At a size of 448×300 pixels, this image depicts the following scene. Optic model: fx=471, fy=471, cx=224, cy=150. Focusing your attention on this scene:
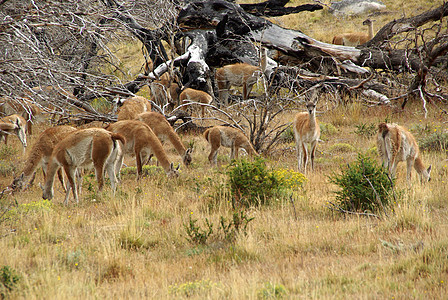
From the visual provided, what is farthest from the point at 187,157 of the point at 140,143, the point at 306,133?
the point at 306,133

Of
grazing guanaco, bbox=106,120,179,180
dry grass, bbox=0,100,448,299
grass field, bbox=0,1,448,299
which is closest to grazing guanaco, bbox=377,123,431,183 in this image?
grass field, bbox=0,1,448,299

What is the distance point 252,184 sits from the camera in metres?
8.02

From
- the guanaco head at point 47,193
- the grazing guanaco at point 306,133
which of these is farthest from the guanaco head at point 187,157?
the guanaco head at point 47,193

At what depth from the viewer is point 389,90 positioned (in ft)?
53.7

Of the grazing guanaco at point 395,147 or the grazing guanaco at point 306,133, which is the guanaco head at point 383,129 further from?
the grazing guanaco at point 306,133

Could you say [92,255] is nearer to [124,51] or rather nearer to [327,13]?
[124,51]

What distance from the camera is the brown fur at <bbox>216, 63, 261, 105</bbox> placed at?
18000 millimetres

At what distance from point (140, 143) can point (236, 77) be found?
8.55 metres

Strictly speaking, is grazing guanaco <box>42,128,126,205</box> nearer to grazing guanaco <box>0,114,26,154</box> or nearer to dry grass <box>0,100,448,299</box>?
dry grass <box>0,100,448,299</box>

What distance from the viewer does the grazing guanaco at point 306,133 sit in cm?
1062

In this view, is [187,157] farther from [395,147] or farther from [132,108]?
[395,147]

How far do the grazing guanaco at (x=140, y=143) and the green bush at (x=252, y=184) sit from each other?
2.43 meters

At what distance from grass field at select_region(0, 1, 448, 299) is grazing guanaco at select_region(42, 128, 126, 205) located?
1.69ft

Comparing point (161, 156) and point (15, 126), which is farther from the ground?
point (15, 126)
